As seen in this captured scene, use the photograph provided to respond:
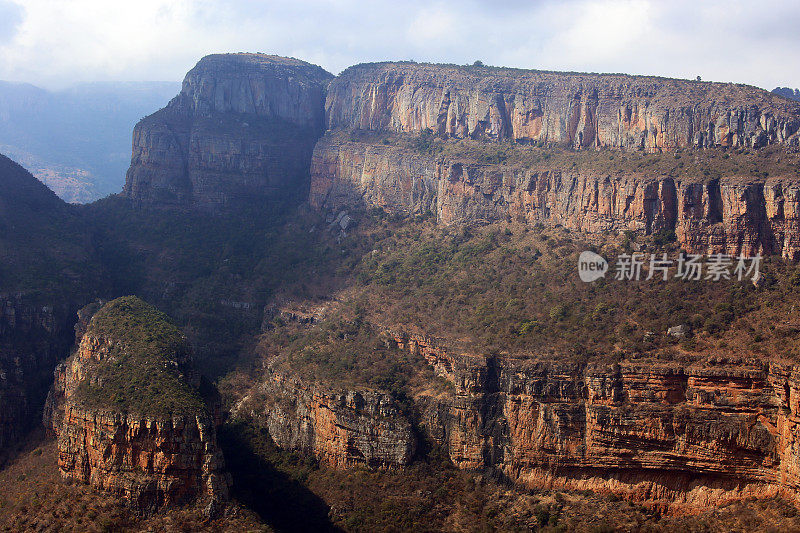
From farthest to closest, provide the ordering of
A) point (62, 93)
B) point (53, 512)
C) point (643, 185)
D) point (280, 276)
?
1. point (62, 93)
2. point (280, 276)
3. point (643, 185)
4. point (53, 512)

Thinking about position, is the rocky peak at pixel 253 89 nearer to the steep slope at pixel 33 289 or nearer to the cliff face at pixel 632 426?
the steep slope at pixel 33 289

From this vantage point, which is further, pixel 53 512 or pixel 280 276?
pixel 280 276

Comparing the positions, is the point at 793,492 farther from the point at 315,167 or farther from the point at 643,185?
the point at 315,167

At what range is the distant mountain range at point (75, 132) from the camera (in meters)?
132

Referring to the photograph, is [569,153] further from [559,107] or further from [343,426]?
[343,426]

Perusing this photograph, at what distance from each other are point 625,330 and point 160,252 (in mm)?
44873

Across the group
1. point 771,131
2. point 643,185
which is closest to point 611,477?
point 643,185

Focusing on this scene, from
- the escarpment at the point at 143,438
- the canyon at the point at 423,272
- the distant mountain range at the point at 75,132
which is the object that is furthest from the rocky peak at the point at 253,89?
the escarpment at the point at 143,438

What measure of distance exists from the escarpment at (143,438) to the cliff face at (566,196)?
28.8m

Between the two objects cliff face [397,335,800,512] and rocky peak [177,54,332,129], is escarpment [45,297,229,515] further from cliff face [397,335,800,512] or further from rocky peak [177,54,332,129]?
rocky peak [177,54,332,129]

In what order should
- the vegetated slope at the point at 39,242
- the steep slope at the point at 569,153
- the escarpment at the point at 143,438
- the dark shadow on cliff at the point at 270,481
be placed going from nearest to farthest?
the escarpment at the point at 143,438, the dark shadow on cliff at the point at 270,481, the steep slope at the point at 569,153, the vegetated slope at the point at 39,242

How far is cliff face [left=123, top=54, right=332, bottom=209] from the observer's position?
83.8m

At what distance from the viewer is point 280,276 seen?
242 ft

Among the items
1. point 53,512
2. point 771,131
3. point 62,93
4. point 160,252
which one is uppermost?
point 62,93
